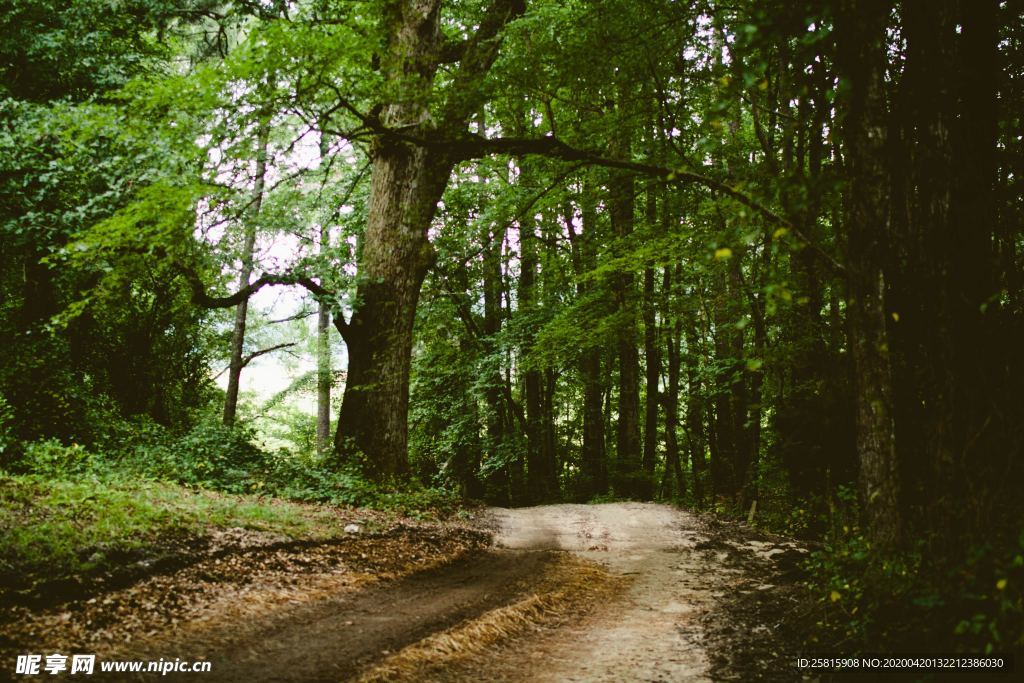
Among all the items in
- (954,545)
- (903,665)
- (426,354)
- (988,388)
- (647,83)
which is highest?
(647,83)

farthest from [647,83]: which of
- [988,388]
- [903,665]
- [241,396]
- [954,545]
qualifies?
[241,396]

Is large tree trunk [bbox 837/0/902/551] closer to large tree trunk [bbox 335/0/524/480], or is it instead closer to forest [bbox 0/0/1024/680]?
forest [bbox 0/0/1024/680]

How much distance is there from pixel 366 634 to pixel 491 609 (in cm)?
123

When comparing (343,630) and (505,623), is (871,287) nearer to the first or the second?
(505,623)

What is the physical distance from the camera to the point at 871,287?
4.20 meters

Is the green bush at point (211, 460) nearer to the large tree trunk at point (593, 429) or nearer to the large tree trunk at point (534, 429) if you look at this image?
the large tree trunk at point (593, 429)

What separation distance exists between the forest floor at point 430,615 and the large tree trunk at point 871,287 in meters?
1.25

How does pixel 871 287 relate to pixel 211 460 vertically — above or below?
above

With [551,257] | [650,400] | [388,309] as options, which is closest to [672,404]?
[650,400]

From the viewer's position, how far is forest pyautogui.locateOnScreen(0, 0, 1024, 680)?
12.6ft

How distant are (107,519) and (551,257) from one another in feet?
34.1

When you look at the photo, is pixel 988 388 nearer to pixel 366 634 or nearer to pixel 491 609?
pixel 491 609

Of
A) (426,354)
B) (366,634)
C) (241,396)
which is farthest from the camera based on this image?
(241,396)

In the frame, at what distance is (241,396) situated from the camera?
79.6 feet
